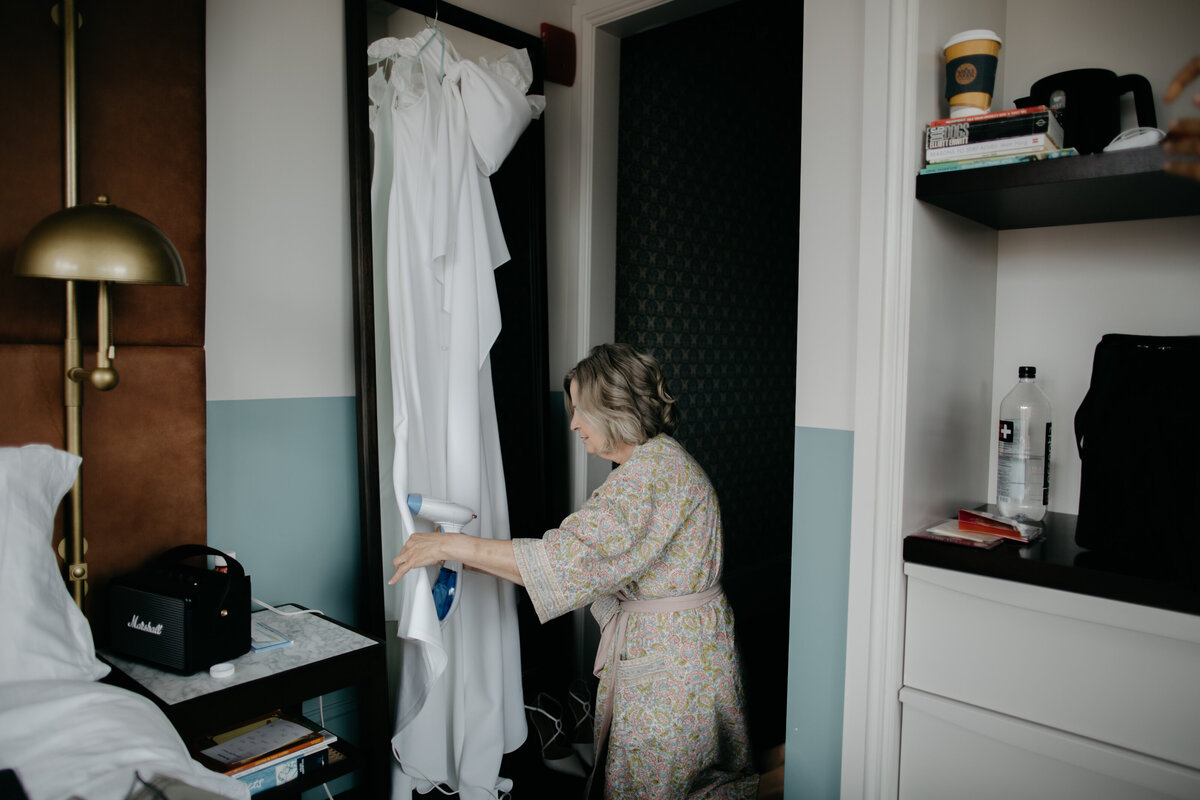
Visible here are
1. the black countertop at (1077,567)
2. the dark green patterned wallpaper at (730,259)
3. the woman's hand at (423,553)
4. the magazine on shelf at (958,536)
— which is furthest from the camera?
the dark green patterned wallpaper at (730,259)

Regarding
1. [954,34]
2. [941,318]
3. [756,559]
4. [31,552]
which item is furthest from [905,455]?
[756,559]

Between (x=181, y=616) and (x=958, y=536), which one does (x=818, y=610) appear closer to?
(x=958, y=536)

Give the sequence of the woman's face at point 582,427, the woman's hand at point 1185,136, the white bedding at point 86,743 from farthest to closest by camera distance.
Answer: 1. the woman's face at point 582,427
2. the white bedding at point 86,743
3. the woman's hand at point 1185,136

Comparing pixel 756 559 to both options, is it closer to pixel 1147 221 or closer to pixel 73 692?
pixel 1147 221

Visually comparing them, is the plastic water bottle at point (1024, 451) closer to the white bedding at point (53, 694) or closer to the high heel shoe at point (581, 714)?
the high heel shoe at point (581, 714)

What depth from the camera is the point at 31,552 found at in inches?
49.9

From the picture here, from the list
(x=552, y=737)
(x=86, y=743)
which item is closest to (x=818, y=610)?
(x=552, y=737)

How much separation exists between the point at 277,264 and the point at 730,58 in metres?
2.56

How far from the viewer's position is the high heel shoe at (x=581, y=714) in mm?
2535

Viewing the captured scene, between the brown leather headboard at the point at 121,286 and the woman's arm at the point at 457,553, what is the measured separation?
46 cm

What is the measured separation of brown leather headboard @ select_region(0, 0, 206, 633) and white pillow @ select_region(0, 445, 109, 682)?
0.73 feet

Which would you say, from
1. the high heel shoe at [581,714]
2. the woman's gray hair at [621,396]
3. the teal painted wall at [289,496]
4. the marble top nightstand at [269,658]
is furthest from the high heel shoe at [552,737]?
the woman's gray hair at [621,396]

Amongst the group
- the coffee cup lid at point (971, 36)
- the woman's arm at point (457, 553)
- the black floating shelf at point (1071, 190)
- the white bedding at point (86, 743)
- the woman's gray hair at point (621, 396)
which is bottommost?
the white bedding at point (86, 743)

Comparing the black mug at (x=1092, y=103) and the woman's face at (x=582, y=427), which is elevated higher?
the black mug at (x=1092, y=103)
